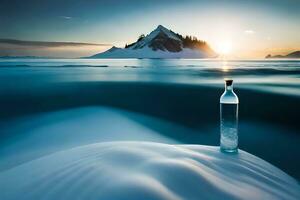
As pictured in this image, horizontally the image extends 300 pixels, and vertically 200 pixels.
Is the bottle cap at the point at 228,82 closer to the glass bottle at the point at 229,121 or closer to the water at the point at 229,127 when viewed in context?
the glass bottle at the point at 229,121

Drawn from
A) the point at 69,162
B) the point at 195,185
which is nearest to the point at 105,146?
the point at 69,162

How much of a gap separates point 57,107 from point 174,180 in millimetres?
6073

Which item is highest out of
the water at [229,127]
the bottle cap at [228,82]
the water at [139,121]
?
the bottle cap at [228,82]

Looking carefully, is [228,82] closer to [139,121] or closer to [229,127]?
[229,127]

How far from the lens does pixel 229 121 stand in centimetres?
310

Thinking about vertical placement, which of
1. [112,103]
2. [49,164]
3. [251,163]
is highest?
[49,164]

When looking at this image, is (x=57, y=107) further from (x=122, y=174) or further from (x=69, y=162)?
(x=122, y=174)

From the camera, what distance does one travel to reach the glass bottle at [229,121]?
Result: 2879 mm

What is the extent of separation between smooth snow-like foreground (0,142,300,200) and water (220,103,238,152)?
179mm

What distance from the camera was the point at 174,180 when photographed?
1.90 m

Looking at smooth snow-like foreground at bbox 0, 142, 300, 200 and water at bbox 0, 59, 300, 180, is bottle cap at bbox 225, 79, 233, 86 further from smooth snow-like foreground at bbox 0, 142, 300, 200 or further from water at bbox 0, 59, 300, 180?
water at bbox 0, 59, 300, 180

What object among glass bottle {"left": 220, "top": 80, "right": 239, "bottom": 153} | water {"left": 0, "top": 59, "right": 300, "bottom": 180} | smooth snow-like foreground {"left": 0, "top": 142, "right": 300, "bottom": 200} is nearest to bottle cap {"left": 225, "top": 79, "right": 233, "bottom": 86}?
glass bottle {"left": 220, "top": 80, "right": 239, "bottom": 153}

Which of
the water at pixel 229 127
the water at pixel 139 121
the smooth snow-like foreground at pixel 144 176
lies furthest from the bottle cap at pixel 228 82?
the water at pixel 139 121

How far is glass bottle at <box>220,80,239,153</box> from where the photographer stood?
9.45ft
